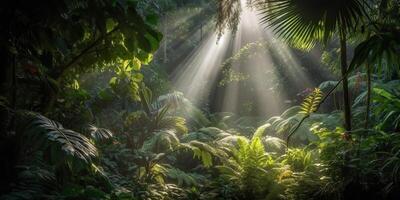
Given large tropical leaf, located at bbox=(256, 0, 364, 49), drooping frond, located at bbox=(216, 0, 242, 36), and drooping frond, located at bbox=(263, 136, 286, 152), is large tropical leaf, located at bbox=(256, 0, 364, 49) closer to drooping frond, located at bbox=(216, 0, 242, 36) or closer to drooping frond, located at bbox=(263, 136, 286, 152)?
drooping frond, located at bbox=(216, 0, 242, 36)

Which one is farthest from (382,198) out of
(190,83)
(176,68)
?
(176,68)

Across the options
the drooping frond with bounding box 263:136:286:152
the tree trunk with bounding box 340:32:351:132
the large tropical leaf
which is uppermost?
the large tropical leaf

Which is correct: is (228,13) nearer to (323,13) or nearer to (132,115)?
(323,13)

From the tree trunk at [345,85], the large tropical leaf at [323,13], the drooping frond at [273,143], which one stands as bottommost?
the drooping frond at [273,143]

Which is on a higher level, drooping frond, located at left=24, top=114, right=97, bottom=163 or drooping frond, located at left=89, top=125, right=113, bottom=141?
→ drooping frond, located at left=24, top=114, right=97, bottom=163

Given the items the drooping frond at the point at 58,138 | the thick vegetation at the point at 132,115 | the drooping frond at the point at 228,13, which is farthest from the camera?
the drooping frond at the point at 228,13

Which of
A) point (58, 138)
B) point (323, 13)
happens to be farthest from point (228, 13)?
point (58, 138)

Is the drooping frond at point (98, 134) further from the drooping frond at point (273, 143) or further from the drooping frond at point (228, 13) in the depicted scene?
the drooping frond at point (273, 143)

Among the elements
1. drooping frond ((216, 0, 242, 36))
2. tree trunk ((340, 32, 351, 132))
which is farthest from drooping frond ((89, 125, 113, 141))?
tree trunk ((340, 32, 351, 132))

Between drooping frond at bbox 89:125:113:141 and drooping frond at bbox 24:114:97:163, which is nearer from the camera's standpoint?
drooping frond at bbox 24:114:97:163

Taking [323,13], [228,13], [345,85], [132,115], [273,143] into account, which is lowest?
[273,143]

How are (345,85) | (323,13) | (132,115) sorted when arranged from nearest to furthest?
(323,13) → (345,85) → (132,115)

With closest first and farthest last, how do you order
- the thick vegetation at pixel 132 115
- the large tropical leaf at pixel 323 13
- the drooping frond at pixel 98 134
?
1. the thick vegetation at pixel 132 115
2. the large tropical leaf at pixel 323 13
3. the drooping frond at pixel 98 134

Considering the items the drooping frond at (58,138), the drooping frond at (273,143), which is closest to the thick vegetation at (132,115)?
the drooping frond at (58,138)
